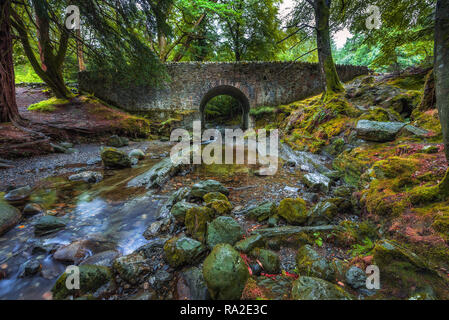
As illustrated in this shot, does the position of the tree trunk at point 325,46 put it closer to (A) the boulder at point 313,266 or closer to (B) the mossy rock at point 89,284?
(A) the boulder at point 313,266

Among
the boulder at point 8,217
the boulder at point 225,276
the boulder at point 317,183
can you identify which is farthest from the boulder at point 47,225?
the boulder at point 317,183

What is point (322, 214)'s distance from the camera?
2215 mm

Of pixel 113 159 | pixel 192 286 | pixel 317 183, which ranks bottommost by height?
pixel 192 286

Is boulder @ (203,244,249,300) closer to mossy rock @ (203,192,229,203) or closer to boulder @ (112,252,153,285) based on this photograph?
boulder @ (112,252,153,285)

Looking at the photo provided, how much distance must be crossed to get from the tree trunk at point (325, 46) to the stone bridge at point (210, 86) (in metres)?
5.84

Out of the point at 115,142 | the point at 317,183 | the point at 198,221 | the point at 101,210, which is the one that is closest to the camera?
the point at 198,221

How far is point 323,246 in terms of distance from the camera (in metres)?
1.84

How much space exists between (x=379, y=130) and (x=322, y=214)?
118 inches

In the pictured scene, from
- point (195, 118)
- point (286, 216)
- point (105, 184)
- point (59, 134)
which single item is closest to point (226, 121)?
point (195, 118)

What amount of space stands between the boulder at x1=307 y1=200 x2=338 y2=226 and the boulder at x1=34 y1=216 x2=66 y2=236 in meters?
3.32

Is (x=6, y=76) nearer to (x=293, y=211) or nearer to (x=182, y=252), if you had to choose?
(x=182, y=252)

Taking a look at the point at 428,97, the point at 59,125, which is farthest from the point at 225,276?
the point at 59,125
